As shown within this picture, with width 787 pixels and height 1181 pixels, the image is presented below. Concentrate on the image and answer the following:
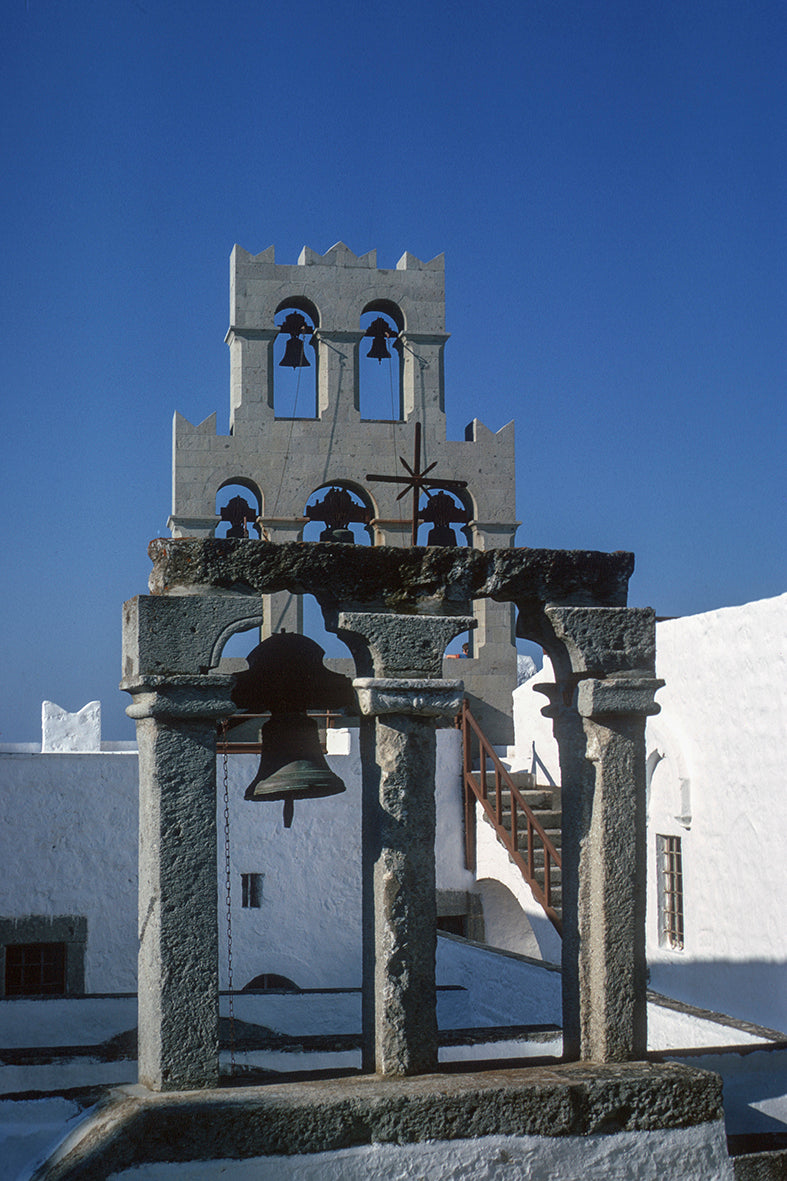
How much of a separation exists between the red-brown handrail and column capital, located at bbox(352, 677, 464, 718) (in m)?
4.33

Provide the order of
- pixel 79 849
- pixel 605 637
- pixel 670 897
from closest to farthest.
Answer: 1. pixel 605 637
2. pixel 670 897
3. pixel 79 849

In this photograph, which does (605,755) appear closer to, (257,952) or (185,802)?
(185,802)

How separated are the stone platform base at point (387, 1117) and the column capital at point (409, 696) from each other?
1457mm

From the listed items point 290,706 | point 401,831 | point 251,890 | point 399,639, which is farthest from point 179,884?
point 251,890

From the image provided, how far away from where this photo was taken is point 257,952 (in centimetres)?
1116

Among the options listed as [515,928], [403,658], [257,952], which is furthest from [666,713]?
[403,658]

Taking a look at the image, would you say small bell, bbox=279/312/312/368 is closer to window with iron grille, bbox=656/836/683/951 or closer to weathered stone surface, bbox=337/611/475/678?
window with iron grille, bbox=656/836/683/951

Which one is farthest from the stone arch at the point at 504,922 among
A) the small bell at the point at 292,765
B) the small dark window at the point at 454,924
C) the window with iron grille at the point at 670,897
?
the small bell at the point at 292,765

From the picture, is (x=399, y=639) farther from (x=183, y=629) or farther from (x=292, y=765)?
(x=183, y=629)

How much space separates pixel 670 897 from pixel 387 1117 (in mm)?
6677

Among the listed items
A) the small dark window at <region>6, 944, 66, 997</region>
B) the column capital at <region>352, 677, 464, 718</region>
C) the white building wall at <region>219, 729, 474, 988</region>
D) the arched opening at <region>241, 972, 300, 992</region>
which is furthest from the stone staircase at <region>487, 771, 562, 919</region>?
the column capital at <region>352, 677, 464, 718</region>

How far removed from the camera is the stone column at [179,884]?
454 cm

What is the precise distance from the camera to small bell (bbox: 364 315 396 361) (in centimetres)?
1459

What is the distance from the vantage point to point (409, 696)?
16.0 ft
